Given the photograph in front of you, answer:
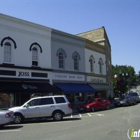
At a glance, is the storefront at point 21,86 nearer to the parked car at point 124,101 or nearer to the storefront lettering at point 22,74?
the storefront lettering at point 22,74

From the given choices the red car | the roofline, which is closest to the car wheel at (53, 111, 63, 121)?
the red car

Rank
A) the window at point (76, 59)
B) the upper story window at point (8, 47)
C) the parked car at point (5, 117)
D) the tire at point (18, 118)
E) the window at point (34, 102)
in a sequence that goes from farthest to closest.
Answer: the window at point (76, 59), the upper story window at point (8, 47), the window at point (34, 102), the tire at point (18, 118), the parked car at point (5, 117)

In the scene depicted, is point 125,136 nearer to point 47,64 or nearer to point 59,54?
point 47,64

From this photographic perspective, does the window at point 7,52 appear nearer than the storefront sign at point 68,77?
Yes

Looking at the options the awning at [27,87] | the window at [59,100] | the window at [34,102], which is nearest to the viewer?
the window at [34,102]

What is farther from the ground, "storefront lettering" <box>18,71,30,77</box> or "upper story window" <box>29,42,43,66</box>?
"upper story window" <box>29,42,43,66</box>

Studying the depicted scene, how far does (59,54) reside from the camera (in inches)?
956

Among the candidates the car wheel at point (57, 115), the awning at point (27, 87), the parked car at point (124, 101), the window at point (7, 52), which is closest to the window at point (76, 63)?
the awning at point (27, 87)

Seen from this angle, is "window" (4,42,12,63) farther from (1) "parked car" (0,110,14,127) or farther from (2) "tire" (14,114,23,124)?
(1) "parked car" (0,110,14,127)

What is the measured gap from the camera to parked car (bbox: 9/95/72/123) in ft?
45.3

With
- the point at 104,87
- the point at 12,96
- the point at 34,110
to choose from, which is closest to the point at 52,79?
the point at 12,96

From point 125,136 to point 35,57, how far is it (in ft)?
48.9

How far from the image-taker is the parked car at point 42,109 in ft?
45.3

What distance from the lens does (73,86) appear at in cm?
2420
